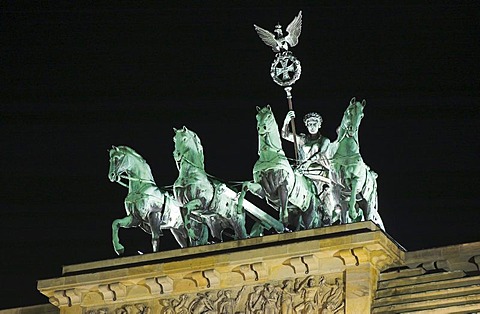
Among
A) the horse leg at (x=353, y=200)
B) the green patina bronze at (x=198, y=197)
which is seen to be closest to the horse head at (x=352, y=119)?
the horse leg at (x=353, y=200)

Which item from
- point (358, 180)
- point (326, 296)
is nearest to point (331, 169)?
point (358, 180)

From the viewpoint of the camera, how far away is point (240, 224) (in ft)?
82.4

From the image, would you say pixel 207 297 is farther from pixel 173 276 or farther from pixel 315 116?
pixel 315 116

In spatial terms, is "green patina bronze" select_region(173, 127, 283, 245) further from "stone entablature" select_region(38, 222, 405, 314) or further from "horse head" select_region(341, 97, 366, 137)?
"horse head" select_region(341, 97, 366, 137)

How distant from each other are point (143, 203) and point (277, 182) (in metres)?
2.48

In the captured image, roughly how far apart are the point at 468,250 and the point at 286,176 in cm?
329

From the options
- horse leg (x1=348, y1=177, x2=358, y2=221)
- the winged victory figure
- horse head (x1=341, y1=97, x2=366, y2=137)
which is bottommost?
horse leg (x1=348, y1=177, x2=358, y2=221)

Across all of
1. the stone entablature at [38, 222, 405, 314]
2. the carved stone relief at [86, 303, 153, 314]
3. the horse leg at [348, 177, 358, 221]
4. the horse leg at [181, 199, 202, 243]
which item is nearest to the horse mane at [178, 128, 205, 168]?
the horse leg at [181, 199, 202, 243]

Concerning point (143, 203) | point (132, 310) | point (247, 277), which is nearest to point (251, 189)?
point (247, 277)

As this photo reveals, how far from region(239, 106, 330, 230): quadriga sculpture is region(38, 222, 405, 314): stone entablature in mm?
871

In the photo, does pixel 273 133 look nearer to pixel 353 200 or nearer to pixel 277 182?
pixel 277 182

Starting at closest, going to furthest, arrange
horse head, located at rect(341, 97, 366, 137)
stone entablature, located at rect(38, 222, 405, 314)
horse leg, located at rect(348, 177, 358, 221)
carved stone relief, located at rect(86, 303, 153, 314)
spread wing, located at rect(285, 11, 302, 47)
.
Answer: stone entablature, located at rect(38, 222, 405, 314) → horse leg, located at rect(348, 177, 358, 221) → horse head, located at rect(341, 97, 366, 137) → carved stone relief, located at rect(86, 303, 153, 314) → spread wing, located at rect(285, 11, 302, 47)

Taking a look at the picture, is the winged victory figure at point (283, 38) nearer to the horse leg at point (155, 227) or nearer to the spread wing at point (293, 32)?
the spread wing at point (293, 32)

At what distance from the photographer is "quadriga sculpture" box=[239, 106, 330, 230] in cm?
2427
